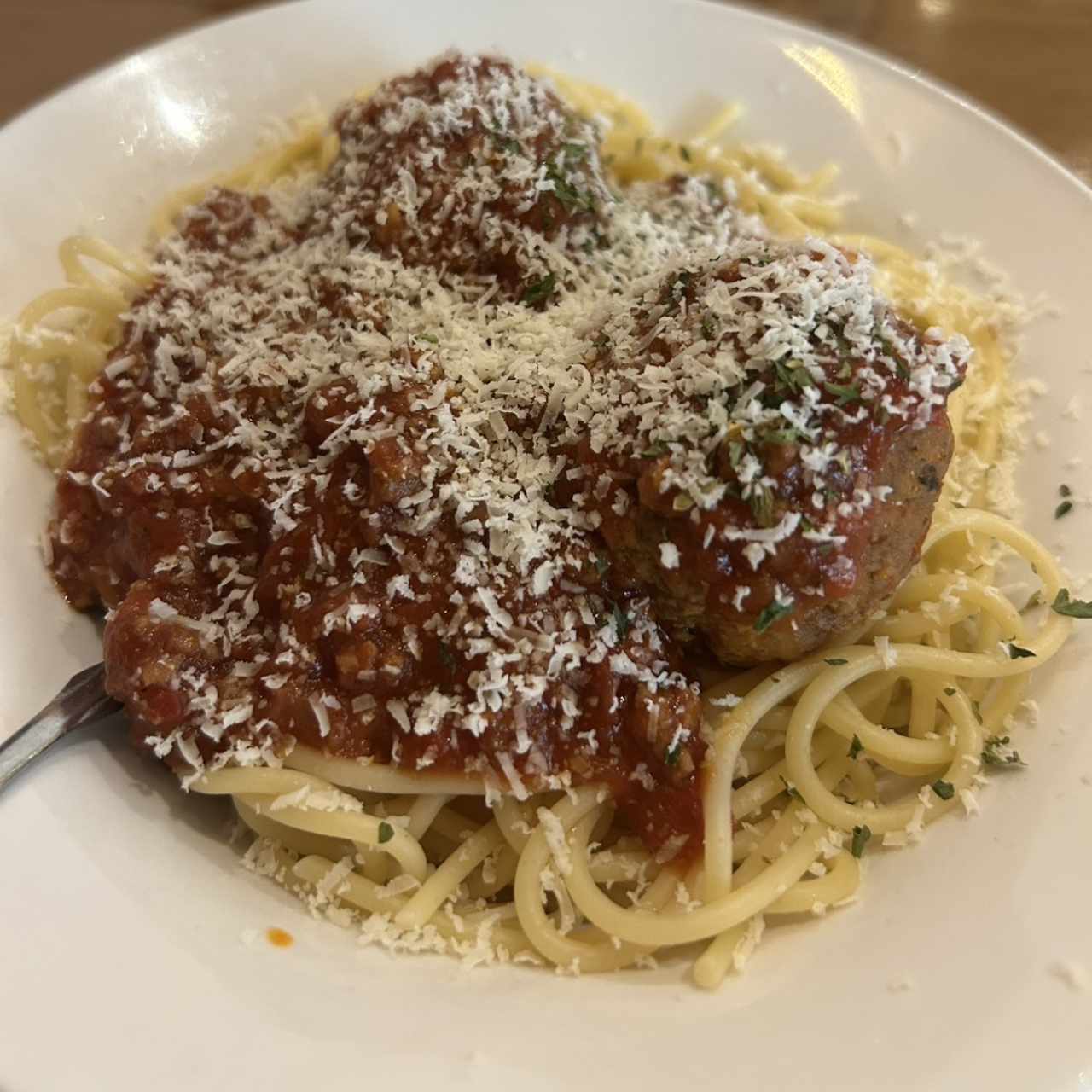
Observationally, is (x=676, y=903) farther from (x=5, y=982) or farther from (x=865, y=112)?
(x=865, y=112)

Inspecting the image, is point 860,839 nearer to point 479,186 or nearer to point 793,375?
point 793,375

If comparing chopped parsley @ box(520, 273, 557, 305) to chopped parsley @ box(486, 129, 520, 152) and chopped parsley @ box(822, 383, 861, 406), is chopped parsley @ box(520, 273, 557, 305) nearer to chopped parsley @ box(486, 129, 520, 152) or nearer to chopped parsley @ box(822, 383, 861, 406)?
chopped parsley @ box(486, 129, 520, 152)

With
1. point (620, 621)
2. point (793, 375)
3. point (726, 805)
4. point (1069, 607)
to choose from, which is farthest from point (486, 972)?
point (1069, 607)

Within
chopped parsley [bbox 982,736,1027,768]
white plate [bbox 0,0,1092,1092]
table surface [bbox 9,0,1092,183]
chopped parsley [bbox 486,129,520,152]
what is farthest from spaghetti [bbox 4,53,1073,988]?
table surface [bbox 9,0,1092,183]

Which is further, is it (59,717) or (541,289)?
(541,289)

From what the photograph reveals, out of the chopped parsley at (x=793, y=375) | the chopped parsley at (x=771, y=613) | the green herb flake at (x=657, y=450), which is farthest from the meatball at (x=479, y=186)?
the chopped parsley at (x=771, y=613)

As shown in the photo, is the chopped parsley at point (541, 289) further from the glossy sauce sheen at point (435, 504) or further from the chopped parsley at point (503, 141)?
the chopped parsley at point (503, 141)
